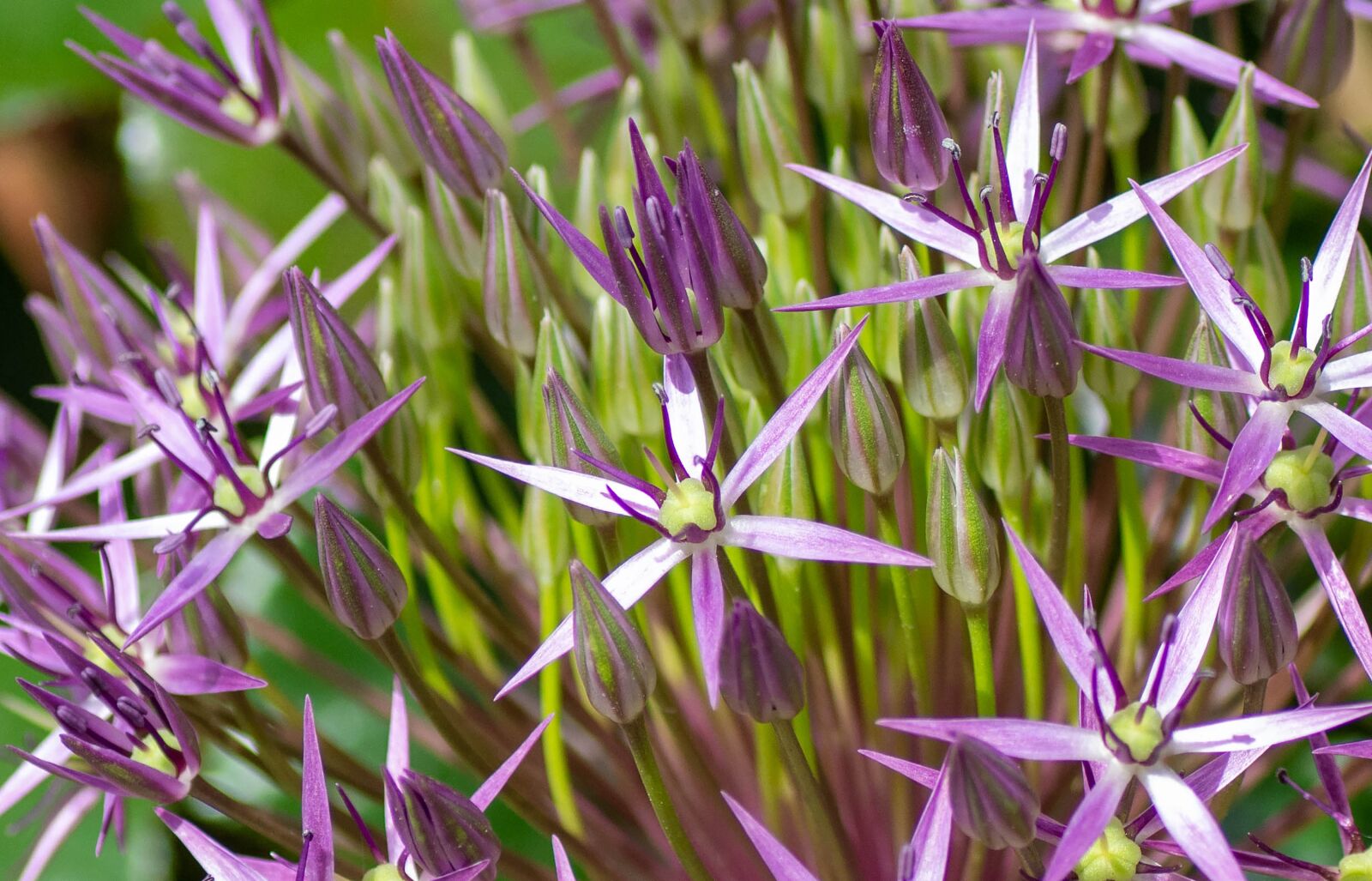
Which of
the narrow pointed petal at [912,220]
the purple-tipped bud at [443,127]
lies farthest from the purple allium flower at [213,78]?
the narrow pointed petal at [912,220]

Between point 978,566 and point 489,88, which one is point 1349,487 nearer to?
point 978,566

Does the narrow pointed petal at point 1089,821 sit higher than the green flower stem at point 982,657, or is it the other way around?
the narrow pointed petal at point 1089,821

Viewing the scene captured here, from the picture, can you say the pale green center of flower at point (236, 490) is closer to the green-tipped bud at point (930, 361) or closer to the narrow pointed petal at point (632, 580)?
the narrow pointed petal at point (632, 580)

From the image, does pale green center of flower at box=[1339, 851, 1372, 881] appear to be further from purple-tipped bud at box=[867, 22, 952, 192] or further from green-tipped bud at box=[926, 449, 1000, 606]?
purple-tipped bud at box=[867, 22, 952, 192]

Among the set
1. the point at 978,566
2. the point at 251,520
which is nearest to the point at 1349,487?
the point at 978,566

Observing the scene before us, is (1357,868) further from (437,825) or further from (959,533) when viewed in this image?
(437,825)

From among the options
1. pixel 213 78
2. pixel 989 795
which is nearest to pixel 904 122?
pixel 989 795
